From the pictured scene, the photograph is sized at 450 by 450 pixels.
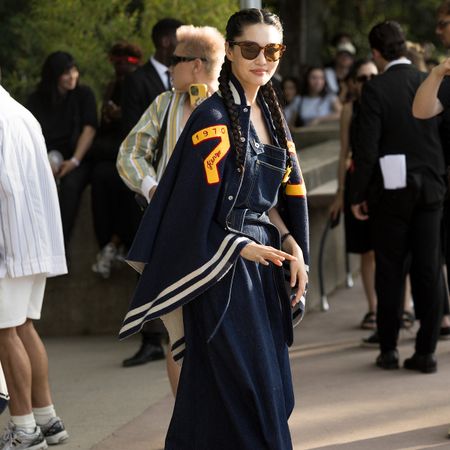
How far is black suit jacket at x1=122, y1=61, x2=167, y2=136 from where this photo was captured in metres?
7.94

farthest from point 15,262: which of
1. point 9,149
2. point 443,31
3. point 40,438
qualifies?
point 443,31

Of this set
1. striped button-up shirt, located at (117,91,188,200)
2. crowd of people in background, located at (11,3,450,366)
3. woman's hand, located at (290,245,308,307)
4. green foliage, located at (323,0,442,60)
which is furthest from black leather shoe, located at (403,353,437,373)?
green foliage, located at (323,0,442,60)

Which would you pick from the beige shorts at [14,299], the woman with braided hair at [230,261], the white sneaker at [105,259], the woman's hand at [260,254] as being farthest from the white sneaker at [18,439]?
the white sneaker at [105,259]

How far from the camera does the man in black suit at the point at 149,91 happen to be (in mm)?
7945

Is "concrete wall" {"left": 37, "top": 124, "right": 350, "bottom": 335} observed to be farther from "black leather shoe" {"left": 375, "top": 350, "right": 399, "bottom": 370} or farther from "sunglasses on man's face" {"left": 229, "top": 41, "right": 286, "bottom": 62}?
"sunglasses on man's face" {"left": 229, "top": 41, "right": 286, "bottom": 62}

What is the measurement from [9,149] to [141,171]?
73 centimetres

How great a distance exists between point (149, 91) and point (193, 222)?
329 cm

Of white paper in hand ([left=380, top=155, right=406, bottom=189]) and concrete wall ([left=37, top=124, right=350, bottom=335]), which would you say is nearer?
white paper in hand ([left=380, top=155, right=406, bottom=189])

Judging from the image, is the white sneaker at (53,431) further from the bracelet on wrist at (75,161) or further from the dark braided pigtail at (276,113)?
the bracelet on wrist at (75,161)

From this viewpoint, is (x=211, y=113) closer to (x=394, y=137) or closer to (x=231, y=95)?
(x=231, y=95)

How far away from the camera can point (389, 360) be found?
7.56 meters

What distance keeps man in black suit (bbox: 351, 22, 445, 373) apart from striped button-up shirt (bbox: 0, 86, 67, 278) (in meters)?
2.28

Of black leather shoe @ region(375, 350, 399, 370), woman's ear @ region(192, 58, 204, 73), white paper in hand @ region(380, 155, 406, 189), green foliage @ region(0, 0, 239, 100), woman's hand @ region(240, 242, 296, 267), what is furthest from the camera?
green foliage @ region(0, 0, 239, 100)

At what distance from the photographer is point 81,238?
8.91m
